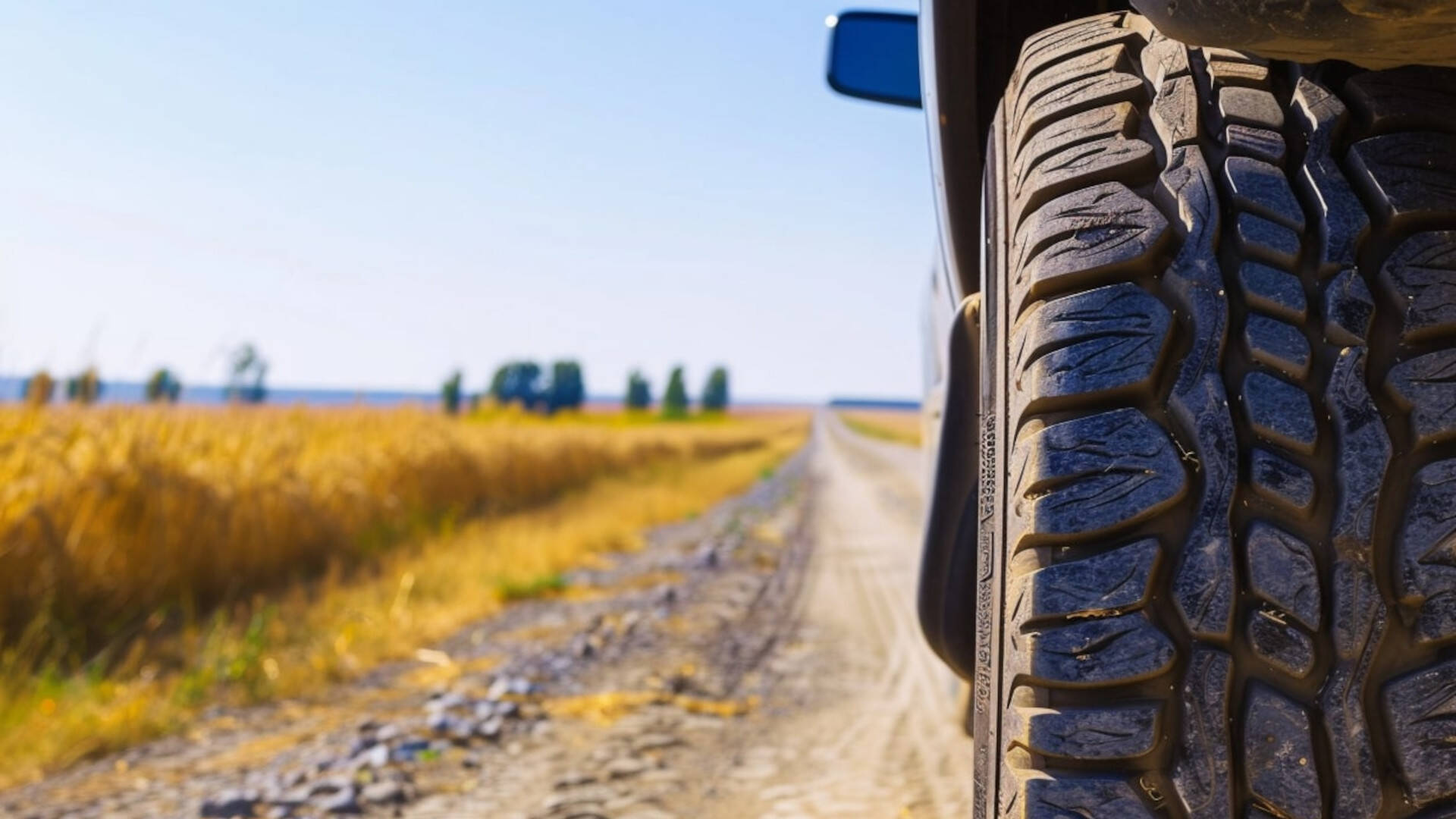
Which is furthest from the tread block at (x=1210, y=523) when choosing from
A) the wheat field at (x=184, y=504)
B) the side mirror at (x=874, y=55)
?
the wheat field at (x=184, y=504)

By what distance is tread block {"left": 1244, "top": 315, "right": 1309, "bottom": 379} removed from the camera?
110 cm

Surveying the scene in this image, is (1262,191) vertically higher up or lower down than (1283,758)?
higher up

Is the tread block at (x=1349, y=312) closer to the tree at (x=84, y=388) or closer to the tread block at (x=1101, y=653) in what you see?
the tread block at (x=1101, y=653)

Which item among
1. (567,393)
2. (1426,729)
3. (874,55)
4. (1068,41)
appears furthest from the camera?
(567,393)

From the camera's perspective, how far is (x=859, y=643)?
17.1 ft

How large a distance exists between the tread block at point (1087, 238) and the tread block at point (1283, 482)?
0.25 metres

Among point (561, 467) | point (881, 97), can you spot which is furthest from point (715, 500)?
point (881, 97)

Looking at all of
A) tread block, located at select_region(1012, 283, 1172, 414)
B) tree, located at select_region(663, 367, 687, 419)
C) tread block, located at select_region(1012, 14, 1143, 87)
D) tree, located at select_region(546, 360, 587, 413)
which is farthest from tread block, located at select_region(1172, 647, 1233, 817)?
tree, located at select_region(663, 367, 687, 419)

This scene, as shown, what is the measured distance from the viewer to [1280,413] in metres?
1.09

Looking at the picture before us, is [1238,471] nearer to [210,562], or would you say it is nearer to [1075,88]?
[1075,88]

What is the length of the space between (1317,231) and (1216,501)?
0.32 m

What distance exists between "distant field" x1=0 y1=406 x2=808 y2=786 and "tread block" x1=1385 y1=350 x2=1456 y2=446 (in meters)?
3.85

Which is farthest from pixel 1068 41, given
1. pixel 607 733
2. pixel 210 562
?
pixel 210 562

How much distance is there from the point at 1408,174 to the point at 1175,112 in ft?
0.83
